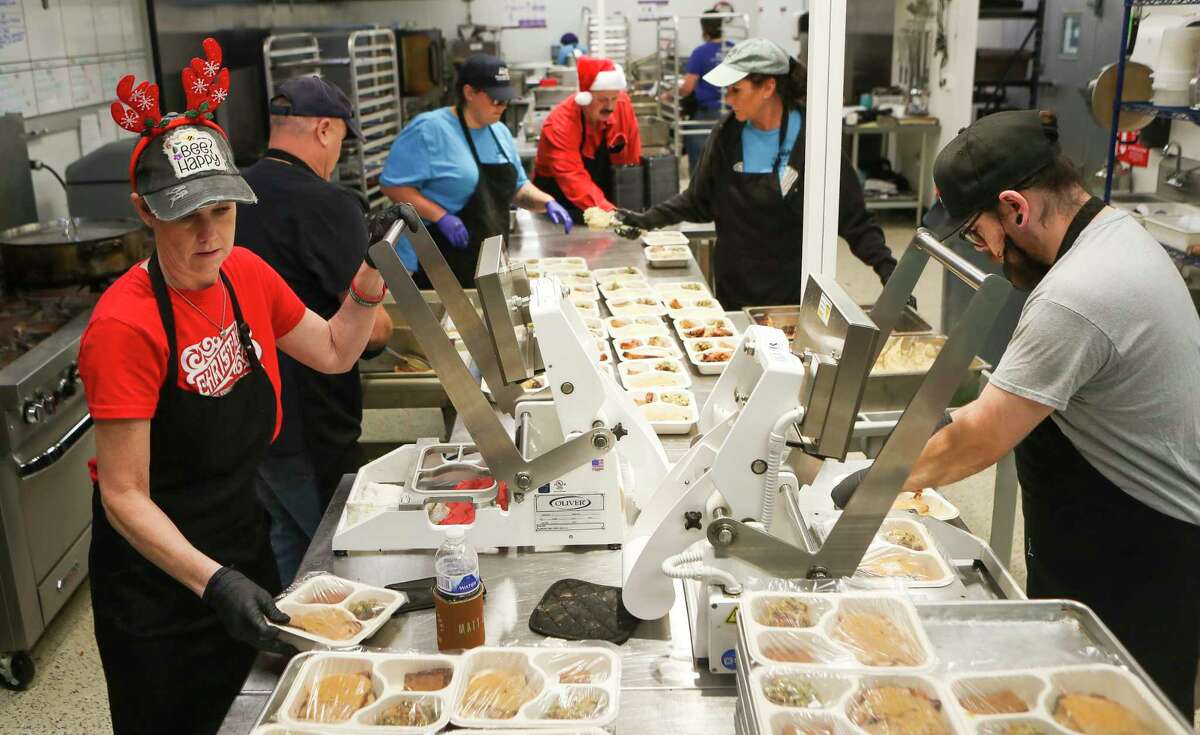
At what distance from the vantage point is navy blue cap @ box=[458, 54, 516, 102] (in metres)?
4.35

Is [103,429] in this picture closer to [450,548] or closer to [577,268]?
[450,548]

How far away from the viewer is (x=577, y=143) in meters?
5.47

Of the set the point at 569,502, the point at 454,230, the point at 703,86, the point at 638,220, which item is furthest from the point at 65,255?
the point at 703,86

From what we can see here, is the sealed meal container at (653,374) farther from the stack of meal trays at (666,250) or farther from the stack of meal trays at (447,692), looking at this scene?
the stack of meal trays at (447,692)

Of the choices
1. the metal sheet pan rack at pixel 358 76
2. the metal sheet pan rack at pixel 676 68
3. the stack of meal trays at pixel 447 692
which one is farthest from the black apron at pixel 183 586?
the metal sheet pan rack at pixel 676 68

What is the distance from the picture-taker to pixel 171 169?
5.88 ft

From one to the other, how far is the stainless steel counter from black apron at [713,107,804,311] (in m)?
2.25

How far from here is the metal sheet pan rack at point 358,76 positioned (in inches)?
276

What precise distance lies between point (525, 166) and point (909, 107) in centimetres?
390

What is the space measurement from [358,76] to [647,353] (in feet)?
16.3

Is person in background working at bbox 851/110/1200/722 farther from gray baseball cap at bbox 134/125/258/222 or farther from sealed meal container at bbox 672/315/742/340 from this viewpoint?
sealed meal container at bbox 672/315/742/340

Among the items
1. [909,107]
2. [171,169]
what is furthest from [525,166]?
[171,169]

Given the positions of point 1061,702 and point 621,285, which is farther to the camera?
point 621,285

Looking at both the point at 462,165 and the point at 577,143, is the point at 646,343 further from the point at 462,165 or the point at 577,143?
the point at 577,143
